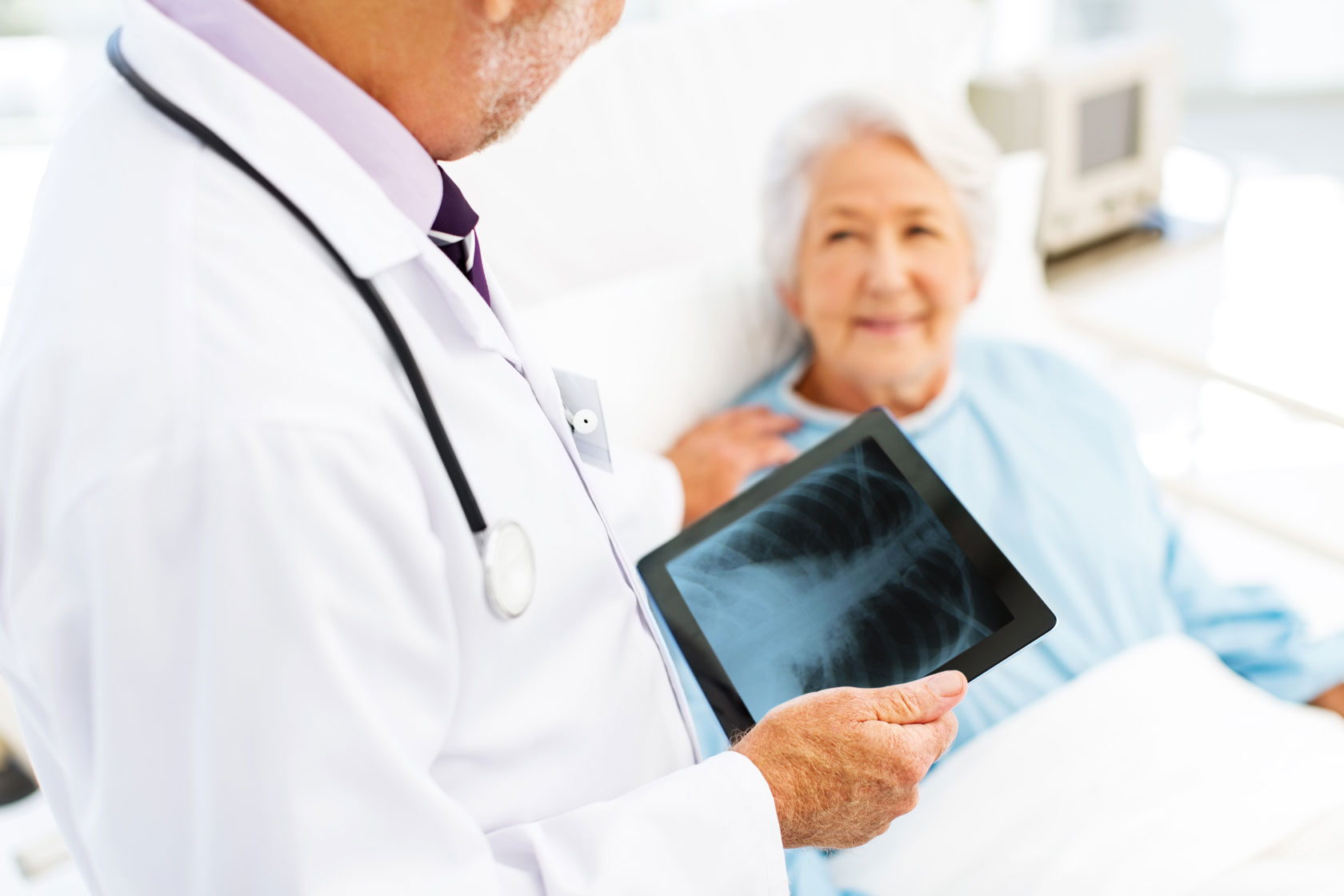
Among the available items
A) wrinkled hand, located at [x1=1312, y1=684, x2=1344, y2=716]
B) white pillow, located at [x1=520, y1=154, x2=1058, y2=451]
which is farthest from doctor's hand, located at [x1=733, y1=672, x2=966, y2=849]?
wrinkled hand, located at [x1=1312, y1=684, x2=1344, y2=716]

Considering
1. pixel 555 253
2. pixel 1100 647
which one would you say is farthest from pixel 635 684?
pixel 555 253

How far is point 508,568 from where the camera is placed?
0.66 metres

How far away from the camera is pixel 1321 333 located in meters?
1.87

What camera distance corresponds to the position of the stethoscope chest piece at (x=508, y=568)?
2.11 feet

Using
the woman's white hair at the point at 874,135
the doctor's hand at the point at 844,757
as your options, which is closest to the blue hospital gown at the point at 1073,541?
the woman's white hair at the point at 874,135

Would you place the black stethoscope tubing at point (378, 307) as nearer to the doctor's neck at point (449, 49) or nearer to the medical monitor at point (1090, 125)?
the doctor's neck at point (449, 49)

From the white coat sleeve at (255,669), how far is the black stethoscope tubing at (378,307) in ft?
0.12

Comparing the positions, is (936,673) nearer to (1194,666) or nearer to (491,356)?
(491,356)

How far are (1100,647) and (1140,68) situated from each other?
1.30 m

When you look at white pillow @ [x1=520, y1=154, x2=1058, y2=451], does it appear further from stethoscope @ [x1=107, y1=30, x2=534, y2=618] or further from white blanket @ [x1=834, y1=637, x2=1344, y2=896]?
stethoscope @ [x1=107, y1=30, x2=534, y2=618]

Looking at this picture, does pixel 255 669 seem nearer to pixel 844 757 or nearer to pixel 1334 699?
pixel 844 757

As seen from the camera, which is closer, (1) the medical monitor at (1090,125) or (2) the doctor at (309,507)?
(2) the doctor at (309,507)

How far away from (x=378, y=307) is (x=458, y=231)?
0.15 m

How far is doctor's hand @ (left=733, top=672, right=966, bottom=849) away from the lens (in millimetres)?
763
